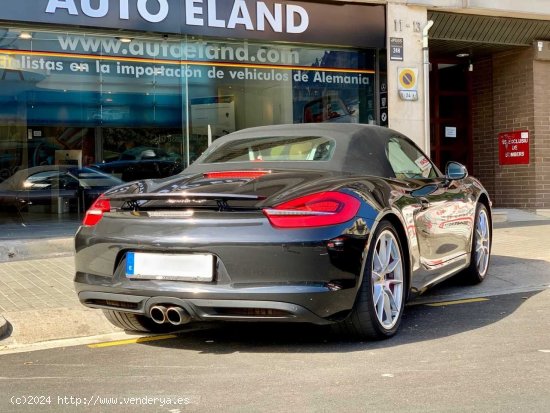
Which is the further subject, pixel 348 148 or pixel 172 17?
pixel 172 17

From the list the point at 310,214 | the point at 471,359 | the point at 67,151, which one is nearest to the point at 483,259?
the point at 471,359

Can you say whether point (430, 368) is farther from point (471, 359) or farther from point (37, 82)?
point (37, 82)

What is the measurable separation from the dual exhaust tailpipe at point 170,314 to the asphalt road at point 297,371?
0.27 m

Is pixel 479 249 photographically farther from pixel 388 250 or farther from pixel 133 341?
pixel 133 341

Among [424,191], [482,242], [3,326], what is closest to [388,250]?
[424,191]

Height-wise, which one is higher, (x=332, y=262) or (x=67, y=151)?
(x=67, y=151)

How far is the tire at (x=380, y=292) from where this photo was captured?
429 cm

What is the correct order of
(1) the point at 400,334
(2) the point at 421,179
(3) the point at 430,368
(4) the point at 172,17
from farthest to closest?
(4) the point at 172,17
(2) the point at 421,179
(1) the point at 400,334
(3) the point at 430,368

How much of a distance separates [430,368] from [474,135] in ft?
41.3

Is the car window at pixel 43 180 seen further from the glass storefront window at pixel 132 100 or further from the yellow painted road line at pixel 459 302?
the yellow painted road line at pixel 459 302

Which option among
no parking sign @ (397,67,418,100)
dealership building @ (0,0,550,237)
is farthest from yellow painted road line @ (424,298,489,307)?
no parking sign @ (397,67,418,100)

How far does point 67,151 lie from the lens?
11633mm

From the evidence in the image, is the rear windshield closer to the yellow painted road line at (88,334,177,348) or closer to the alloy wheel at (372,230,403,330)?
the alloy wheel at (372,230,403,330)

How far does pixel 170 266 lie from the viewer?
4.12 meters
